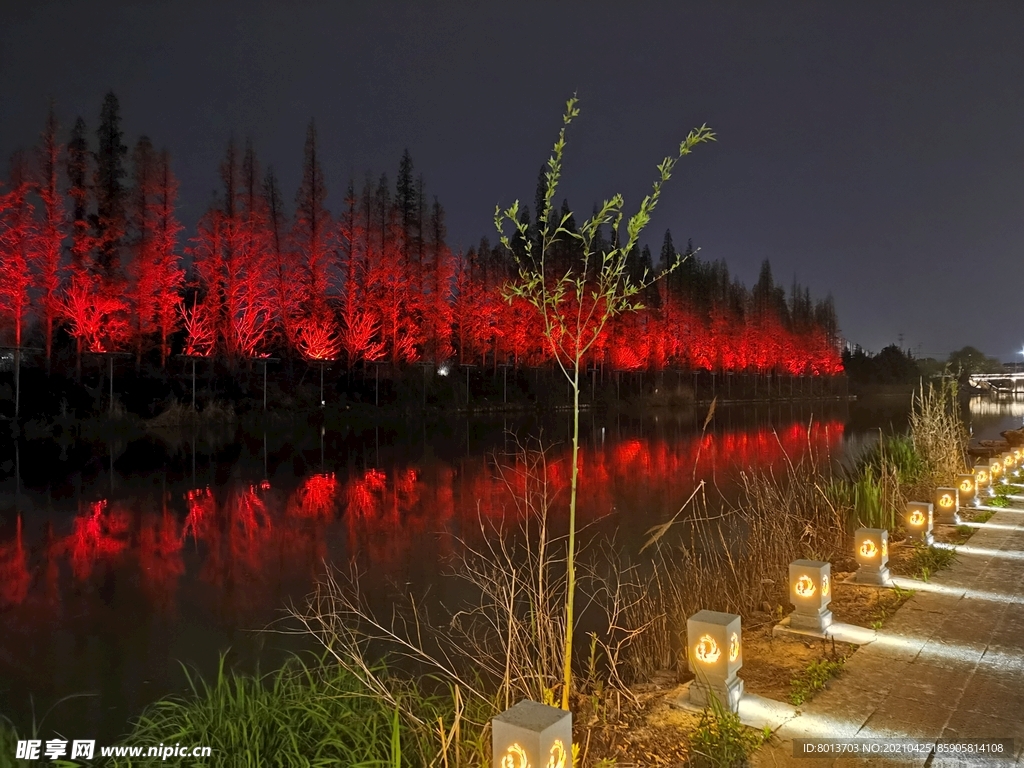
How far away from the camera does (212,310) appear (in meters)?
24.2

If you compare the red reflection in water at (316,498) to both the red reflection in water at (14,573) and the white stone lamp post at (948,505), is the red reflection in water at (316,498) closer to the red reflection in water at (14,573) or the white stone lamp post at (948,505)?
the red reflection in water at (14,573)

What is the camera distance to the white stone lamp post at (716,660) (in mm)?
3086

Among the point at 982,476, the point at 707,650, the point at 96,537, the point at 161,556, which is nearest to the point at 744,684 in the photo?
the point at 707,650

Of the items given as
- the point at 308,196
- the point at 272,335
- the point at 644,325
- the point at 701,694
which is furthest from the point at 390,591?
the point at 644,325

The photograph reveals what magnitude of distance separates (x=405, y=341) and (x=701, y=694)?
26965mm

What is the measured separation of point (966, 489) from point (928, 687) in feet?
18.9

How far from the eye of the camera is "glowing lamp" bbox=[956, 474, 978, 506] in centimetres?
804

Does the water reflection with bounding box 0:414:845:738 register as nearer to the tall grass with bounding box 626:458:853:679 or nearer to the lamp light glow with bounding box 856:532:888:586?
the tall grass with bounding box 626:458:853:679

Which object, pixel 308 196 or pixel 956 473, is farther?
pixel 308 196

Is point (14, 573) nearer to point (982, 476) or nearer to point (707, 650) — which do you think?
point (707, 650)

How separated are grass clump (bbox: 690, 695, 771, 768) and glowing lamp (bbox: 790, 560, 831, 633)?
49.1 inches

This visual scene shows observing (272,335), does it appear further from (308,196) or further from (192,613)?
(192,613)

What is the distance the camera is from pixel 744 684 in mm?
3424

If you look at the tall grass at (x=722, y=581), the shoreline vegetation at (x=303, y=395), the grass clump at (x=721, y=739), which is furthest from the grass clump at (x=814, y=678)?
the shoreline vegetation at (x=303, y=395)
